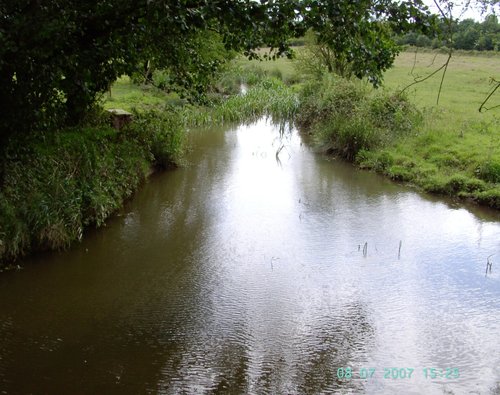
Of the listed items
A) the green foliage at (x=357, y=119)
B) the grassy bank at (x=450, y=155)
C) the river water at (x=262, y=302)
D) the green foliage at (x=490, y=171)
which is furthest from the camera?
the green foliage at (x=357, y=119)

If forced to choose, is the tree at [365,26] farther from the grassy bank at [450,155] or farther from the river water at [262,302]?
the grassy bank at [450,155]

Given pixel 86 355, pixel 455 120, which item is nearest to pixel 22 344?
pixel 86 355

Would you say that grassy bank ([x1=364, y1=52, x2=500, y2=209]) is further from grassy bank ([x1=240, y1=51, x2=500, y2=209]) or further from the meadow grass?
the meadow grass

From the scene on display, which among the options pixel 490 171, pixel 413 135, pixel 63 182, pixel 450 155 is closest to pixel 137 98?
pixel 413 135

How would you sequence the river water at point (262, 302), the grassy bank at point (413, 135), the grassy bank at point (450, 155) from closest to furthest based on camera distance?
the river water at point (262, 302) → the grassy bank at point (450, 155) → the grassy bank at point (413, 135)

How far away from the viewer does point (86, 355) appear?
617 centimetres

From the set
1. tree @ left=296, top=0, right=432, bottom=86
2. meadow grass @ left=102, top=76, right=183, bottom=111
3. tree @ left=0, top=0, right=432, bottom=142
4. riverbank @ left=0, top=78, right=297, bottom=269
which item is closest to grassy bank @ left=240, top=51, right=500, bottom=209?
tree @ left=296, top=0, right=432, bottom=86

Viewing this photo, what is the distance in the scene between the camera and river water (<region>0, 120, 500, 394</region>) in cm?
595

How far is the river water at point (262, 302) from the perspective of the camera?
5.95 m

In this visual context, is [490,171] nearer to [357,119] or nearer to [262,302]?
[357,119]

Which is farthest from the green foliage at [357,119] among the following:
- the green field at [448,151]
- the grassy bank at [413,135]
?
the green field at [448,151]
